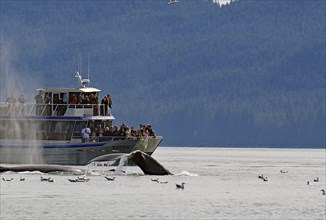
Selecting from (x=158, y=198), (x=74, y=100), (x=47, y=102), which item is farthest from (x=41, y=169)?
(x=158, y=198)

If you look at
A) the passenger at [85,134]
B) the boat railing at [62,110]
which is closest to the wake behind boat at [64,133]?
the boat railing at [62,110]

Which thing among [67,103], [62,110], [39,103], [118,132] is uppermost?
[39,103]

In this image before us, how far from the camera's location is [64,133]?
125500 millimetres

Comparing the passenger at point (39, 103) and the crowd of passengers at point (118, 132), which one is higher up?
the passenger at point (39, 103)

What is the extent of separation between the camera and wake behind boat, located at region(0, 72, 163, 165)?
123062 millimetres

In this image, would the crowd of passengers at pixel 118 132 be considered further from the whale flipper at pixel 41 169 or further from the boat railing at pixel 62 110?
the whale flipper at pixel 41 169

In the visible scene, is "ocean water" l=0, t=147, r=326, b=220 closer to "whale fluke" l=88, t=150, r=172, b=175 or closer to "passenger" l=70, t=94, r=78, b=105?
"whale fluke" l=88, t=150, r=172, b=175

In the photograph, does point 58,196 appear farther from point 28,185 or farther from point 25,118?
point 25,118

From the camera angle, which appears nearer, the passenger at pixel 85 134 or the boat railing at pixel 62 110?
the passenger at pixel 85 134

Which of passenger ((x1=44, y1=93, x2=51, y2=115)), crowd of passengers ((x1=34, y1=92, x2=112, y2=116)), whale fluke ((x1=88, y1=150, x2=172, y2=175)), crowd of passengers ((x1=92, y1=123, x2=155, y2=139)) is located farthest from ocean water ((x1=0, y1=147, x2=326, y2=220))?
passenger ((x1=44, y1=93, x2=51, y2=115))

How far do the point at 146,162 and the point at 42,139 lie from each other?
21.3 metres

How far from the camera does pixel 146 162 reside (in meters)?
106

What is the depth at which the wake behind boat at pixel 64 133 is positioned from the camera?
12306 centimetres

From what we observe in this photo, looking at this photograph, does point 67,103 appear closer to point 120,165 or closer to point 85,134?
point 85,134
